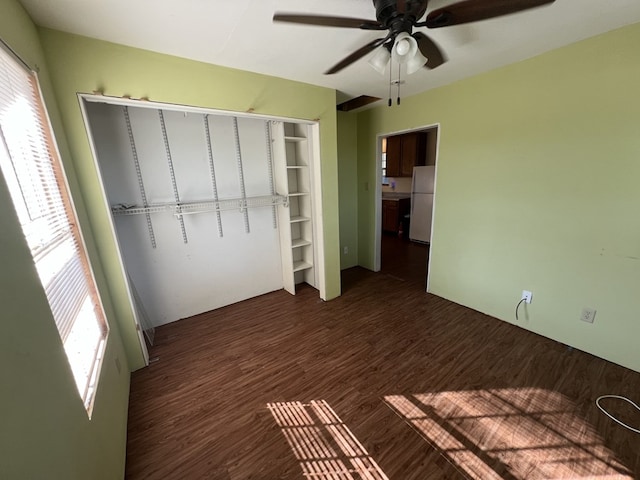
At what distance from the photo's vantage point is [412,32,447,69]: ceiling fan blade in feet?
4.72

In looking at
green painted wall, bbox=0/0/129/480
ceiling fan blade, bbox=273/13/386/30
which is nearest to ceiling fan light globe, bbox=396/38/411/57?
ceiling fan blade, bbox=273/13/386/30

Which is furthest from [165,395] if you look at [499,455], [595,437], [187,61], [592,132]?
[592,132]

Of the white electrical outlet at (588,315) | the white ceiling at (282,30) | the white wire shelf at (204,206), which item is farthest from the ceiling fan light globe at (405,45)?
the white electrical outlet at (588,315)

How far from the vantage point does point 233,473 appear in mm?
1370

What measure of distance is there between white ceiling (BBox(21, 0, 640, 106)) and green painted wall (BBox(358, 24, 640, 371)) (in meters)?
0.18

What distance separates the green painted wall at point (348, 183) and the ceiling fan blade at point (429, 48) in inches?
73.0

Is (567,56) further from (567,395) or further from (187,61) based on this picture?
(187,61)

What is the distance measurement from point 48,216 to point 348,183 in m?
3.31

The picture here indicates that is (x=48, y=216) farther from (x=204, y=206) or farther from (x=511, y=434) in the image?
(x=511, y=434)

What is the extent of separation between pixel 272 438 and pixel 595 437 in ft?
6.30

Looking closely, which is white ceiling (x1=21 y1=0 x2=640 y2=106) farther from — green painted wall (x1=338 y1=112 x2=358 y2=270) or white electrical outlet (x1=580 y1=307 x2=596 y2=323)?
white electrical outlet (x1=580 y1=307 x2=596 y2=323)

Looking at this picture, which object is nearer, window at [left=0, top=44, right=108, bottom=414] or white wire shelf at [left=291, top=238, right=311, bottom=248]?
window at [left=0, top=44, right=108, bottom=414]

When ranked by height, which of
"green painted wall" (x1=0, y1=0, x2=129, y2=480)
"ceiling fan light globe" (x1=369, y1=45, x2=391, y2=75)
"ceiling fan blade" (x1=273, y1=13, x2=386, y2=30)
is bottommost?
"green painted wall" (x1=0, y1=0, x2=129, y2=480)

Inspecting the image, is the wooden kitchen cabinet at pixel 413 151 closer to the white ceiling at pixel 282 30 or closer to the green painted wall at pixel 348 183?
the green painted wall at pixel 348 183
